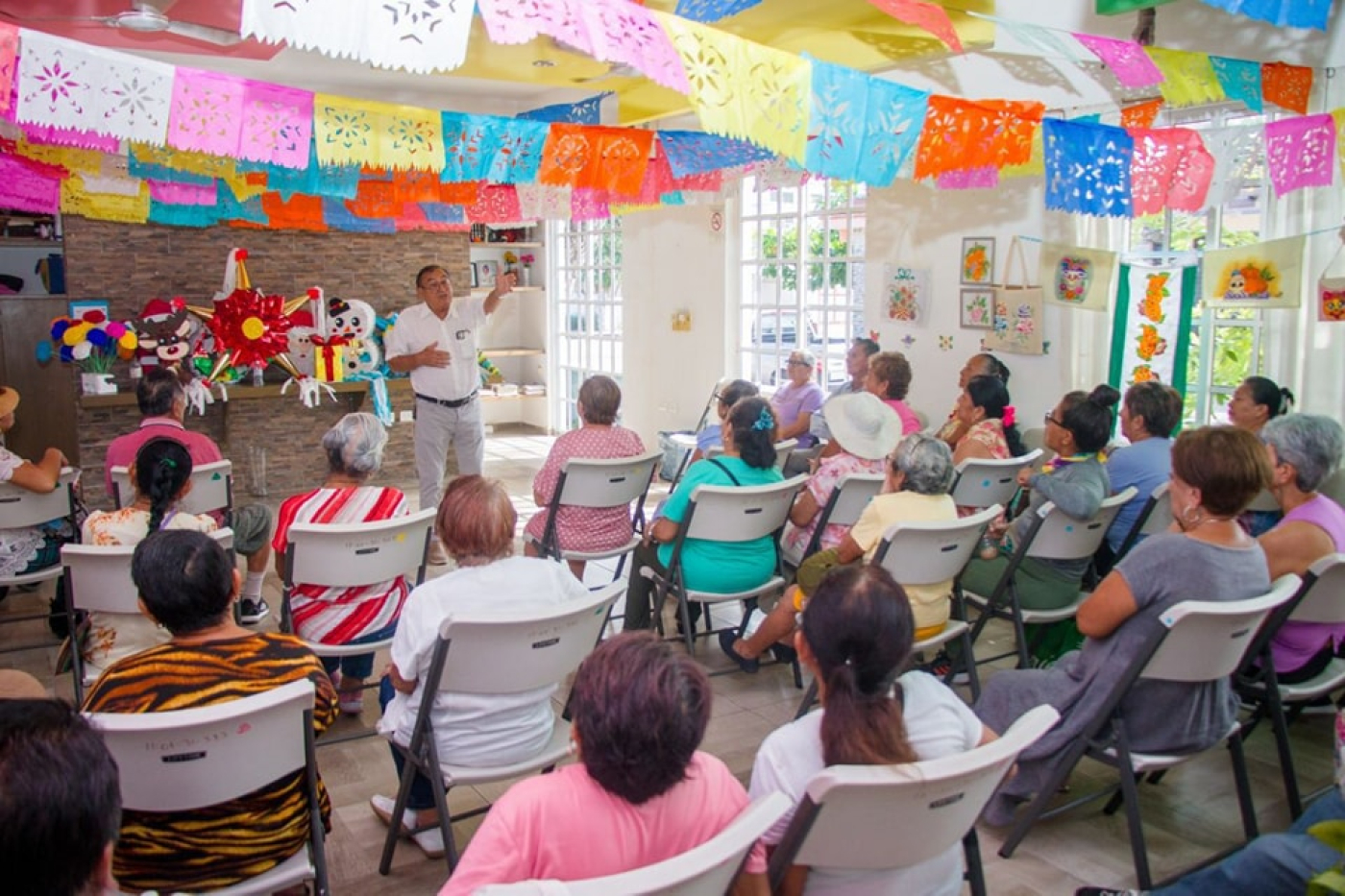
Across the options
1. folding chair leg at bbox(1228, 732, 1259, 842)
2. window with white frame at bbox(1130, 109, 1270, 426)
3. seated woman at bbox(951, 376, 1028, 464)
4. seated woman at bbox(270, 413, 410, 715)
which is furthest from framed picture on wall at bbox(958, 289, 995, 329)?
seated woman at bbox(270, 413, 410, 715)

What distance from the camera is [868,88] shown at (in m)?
4.00

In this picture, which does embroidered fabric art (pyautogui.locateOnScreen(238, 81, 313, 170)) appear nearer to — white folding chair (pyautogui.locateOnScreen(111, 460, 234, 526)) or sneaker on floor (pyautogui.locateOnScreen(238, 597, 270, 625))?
white folding chair (pyautogui.locateOnScreen(111, 460, 234, 526))

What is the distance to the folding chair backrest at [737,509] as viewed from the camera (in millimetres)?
3709

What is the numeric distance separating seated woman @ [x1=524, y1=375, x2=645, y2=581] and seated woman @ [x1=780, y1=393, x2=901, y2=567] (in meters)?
0.74

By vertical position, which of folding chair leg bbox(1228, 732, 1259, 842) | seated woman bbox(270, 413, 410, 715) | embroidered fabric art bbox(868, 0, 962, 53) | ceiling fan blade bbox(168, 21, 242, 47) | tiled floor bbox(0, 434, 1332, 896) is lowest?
tiled floor bbox(0, 434, 1332, 896)

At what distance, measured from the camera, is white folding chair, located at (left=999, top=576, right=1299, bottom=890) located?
7.84ft

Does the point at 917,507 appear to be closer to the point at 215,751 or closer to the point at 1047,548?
the point at 1047,548

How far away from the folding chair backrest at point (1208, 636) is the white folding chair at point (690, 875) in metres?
1.33

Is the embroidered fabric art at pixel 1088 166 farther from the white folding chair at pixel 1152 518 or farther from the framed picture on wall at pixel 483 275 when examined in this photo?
the framed picture on wall at pixel 483 275

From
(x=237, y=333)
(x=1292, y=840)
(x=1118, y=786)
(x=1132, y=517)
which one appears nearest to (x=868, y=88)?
(x=1132, y=517)

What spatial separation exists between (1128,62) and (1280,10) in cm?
59

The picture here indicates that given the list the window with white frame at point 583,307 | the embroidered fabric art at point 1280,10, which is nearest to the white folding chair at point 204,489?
the embroidered fabric art at point 1280,10

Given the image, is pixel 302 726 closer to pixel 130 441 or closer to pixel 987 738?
pixel 987 738

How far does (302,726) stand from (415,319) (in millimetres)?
4496
